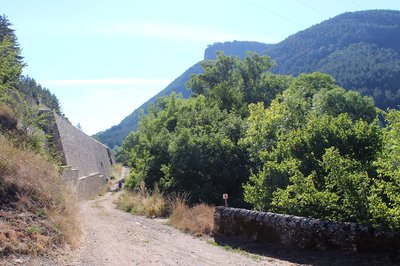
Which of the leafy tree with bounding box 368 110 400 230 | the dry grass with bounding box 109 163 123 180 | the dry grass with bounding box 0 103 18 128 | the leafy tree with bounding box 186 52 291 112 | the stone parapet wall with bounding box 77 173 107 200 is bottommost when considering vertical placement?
the dry grass with bounding box 109 163 123 180

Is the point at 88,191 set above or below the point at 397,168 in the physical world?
below

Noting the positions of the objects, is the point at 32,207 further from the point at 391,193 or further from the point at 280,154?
the point at 280,154

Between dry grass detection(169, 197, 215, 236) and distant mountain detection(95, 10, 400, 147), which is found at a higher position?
distant mountain detection(95, 10, 400, 147)

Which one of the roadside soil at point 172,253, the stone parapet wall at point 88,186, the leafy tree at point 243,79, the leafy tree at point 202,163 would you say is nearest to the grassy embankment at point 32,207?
the roadside soil at point 172,253

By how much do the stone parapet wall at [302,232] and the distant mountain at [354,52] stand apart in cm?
8324

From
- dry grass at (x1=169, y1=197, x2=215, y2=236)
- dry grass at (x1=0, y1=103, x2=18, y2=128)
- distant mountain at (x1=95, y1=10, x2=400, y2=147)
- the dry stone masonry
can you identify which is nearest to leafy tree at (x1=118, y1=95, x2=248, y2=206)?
dry grass at (x1=169, y1=197, x2=215, y2=236)

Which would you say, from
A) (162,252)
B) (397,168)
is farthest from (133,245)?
(397,168)

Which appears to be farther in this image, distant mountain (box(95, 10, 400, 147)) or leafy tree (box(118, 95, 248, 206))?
distant mountain (box(95, 10, 400, 147))

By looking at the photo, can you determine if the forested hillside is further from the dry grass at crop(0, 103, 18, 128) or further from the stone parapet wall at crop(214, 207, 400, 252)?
the dry grass at crop(0, 103, 18, 128)

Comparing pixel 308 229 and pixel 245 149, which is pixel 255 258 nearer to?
pixel 308 229

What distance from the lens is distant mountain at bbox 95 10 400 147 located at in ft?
324

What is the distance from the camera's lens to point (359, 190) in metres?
9.82

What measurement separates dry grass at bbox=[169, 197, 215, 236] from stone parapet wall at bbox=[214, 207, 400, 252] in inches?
29.6

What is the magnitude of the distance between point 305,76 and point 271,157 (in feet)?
114
